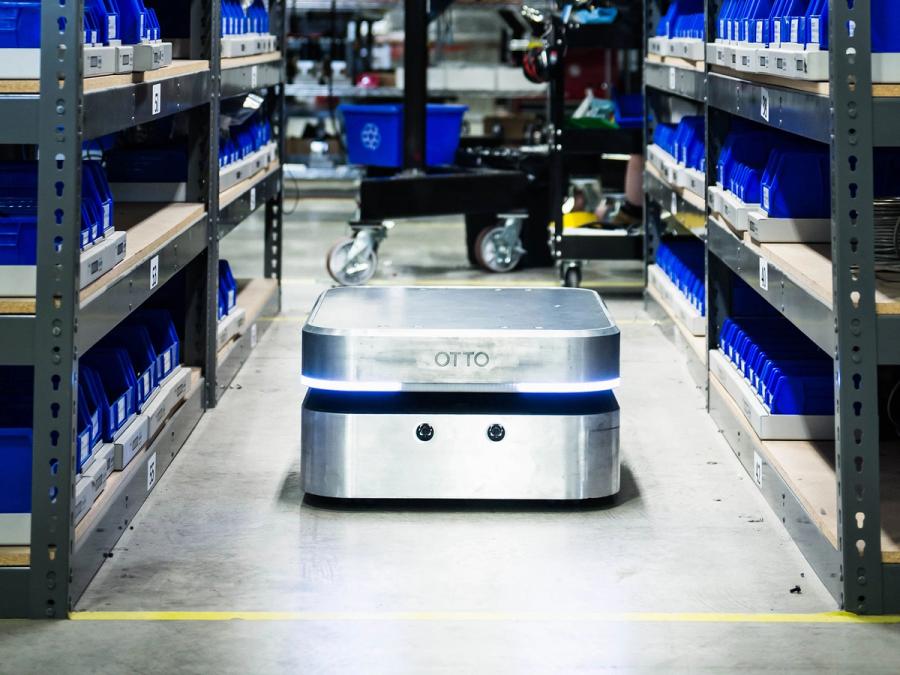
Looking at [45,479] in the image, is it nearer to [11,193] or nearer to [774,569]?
[11,193]

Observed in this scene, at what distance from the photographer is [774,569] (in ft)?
11.4

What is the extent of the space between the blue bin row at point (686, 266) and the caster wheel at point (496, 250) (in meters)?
1.31

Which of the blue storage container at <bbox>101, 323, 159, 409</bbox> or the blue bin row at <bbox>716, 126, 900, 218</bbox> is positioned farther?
the blue storage container at <bbox>101, 323, 159, 409</bbox>

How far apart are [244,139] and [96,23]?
299cm

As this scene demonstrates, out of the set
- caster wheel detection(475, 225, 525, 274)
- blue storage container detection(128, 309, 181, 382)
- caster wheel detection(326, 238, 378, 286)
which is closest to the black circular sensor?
blue storage container detection(128, 309, 181, 382)

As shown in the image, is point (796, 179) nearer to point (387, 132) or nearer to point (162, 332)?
point (162, 332)

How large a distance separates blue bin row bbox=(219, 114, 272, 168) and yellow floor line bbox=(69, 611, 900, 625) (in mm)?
2854

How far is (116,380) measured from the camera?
4008 millimetres

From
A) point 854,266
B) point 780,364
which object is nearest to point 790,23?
point 854,266

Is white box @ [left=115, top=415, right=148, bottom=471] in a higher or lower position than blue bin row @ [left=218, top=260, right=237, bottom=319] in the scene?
lower

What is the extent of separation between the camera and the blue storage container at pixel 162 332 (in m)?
4.73

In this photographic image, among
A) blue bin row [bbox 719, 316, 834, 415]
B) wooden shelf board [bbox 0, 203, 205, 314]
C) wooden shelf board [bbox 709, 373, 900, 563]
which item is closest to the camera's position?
wooden shelf board [bbox 0, 203, 205, 314]

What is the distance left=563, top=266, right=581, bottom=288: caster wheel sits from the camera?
25.4ft

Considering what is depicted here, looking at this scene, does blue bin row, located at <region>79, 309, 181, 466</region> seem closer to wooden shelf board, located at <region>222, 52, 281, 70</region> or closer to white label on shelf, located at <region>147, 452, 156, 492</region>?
white label on shelf, located at <region>147, 452, 156, 492</region>
